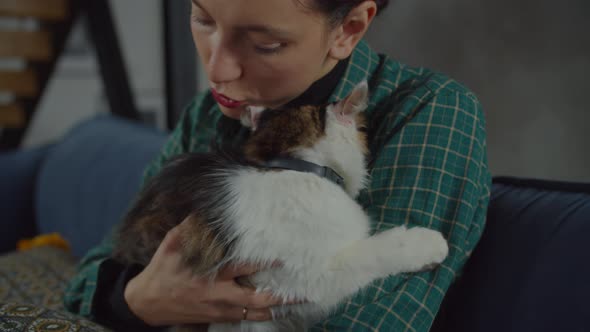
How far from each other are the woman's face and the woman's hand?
0.90 ft

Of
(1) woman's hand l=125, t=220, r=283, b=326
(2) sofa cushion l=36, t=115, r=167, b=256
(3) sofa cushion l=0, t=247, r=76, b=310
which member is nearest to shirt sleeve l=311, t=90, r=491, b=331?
(1) woman's hand l=125, t=220, r=283, b=326

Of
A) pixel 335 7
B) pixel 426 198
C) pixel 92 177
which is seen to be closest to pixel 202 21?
pixel 335 7

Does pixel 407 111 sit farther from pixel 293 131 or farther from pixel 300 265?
pixel 300 265

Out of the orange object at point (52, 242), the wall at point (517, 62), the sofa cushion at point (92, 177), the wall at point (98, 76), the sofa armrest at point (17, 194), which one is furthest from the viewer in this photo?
the wall at point (98, 76)

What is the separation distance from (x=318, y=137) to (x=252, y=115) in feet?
0.42

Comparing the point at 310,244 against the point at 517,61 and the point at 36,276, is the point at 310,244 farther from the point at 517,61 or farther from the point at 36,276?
the point at 36,276

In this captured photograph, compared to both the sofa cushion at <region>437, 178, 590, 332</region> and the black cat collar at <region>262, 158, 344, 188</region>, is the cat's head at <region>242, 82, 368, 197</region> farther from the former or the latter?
the sofa cushion at <region>437, 178, 590, 332</region>

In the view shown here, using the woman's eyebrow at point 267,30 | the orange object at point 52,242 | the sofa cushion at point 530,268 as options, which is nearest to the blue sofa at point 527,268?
the sofa cushion at point 530,268

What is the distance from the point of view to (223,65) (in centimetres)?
85

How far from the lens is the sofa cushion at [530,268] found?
807 millimetres

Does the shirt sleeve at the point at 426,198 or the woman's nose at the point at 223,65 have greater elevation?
the woman's nose at the point at 223,65

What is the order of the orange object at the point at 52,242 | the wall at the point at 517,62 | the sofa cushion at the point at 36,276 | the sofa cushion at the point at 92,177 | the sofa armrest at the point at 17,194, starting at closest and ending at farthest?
the wall at the point at 517,62 → the sofa cushion at the point at 36,276 → the sofa cushion at the point at 92,177 → the orange object at the point at 52,242 → the sofa armrest at the point at 17,194

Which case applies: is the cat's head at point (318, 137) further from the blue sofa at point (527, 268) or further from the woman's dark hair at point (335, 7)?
the blue sofa at point (527, 268)

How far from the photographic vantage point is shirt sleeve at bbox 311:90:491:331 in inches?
30.1
